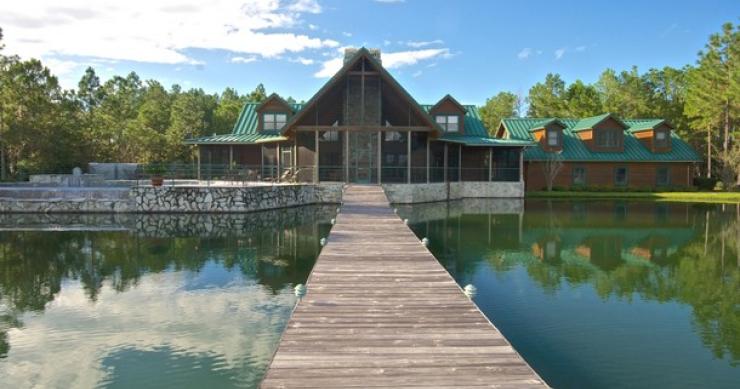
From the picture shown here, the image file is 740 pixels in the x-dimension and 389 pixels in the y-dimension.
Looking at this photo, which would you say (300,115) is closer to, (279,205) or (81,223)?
(279,205)

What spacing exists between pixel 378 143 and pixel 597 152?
63.5 feet

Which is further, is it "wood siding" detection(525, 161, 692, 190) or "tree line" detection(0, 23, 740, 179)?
"wood siding" detection(525, 161, 692, 190)

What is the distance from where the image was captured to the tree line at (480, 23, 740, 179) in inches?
1551

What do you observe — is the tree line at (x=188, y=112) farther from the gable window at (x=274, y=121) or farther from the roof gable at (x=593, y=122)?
the gable window at (x=274, y=121)

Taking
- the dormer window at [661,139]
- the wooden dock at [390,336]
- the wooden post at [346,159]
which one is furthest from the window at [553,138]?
the wooden dock at [390,336]

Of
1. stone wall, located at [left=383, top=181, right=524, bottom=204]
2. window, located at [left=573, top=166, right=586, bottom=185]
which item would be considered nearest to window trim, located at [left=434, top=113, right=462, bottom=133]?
stone wall, located at [left=383, top=181, right=524, bottom=204]

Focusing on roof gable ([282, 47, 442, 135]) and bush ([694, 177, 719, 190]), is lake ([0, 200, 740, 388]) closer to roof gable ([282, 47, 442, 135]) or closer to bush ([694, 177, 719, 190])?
roof gable ([282, 47, 442, 135])

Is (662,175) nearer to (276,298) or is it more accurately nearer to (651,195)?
(651,195)

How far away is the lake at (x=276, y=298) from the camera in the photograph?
6.33 meters

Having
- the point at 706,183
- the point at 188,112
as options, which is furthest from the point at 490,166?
the point at 188,112

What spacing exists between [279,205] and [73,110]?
22530 millimetres

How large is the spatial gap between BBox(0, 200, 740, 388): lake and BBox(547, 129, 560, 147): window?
18.8 metres

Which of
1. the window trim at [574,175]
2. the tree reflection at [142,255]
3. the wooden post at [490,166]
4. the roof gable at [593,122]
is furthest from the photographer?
the window trim at [574,175]

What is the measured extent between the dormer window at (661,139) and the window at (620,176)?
2.95 metres
